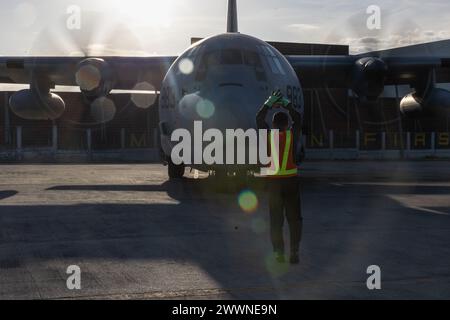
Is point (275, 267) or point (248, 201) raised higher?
point (275, 267)

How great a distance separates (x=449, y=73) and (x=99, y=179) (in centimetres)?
1724

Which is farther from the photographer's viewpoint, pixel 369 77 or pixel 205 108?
pixel 369 77

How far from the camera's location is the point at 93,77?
21.8 metres

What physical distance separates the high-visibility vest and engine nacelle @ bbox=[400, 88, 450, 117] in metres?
17.5

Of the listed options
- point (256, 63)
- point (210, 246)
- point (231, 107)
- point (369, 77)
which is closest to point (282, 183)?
point (210, 246)

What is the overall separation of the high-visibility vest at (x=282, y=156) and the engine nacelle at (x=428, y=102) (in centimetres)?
1754

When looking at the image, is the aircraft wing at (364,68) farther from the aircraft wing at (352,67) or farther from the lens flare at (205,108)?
the lens flare at (205,108)

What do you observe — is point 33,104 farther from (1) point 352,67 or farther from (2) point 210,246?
(2) point 210,246

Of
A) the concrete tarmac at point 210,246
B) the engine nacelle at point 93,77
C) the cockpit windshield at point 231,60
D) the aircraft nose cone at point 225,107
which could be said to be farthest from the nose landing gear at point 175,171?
the cockpit windshield at point 231,60

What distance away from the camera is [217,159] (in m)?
14.4

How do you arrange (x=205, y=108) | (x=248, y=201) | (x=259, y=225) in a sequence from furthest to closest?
(x=205, y=108) < (x=248, y=201) < (x=259, y=225)

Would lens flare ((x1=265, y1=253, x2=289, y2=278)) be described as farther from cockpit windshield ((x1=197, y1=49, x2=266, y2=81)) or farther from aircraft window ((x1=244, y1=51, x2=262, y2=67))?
aircraft window ((x1=244, y1=51, x2=262, y2=67))

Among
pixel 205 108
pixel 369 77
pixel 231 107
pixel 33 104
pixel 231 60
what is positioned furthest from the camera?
pixel 33 104

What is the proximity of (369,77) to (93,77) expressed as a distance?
9330 millimetres
